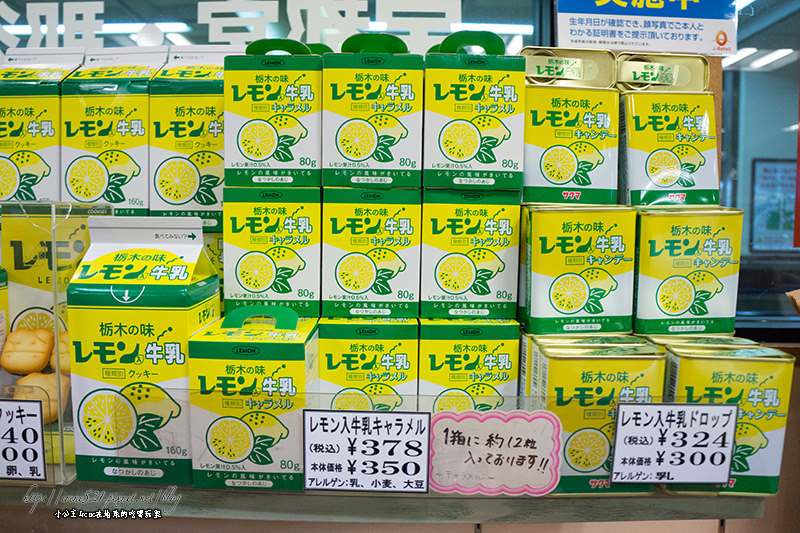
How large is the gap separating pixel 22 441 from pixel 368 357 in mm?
664

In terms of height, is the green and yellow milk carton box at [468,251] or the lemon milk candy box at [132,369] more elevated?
the green and yellow milk carton box at [468,251]

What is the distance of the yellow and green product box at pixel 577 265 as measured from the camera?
122cm

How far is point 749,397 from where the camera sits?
1042mm

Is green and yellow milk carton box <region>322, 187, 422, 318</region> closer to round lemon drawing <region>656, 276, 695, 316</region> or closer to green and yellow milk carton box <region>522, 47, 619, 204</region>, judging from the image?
green and yellow milk carton box <region>522, 47, 619, 204</region>

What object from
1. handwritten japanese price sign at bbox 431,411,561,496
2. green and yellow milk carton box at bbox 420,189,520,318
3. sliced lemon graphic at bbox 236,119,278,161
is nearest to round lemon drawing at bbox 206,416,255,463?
handwritten japanese price sign at bbox 431,411,561,496

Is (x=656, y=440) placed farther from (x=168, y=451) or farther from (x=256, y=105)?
(x=256, y=105)

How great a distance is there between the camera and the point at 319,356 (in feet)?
4.03

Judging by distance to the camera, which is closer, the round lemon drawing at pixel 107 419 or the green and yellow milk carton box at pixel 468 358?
the round lemon drawing at pixel 107 419

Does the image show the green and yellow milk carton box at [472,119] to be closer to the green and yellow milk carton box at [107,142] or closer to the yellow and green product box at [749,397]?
the yellow and green product box at [749,397]

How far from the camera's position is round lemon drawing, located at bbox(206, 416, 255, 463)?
1006 mm

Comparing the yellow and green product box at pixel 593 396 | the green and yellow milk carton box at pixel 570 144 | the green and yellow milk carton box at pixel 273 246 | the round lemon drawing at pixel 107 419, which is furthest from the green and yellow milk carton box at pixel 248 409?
the green and yellow milk carton box at pixel 570 144

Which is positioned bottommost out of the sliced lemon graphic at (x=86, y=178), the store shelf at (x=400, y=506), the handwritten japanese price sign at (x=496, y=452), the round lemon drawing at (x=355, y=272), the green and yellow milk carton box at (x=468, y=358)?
the store shelf at (x=400, y=506)

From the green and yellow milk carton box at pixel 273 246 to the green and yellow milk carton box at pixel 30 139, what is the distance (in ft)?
1.76

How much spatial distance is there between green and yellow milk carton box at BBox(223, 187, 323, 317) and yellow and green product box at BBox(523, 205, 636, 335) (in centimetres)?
51
